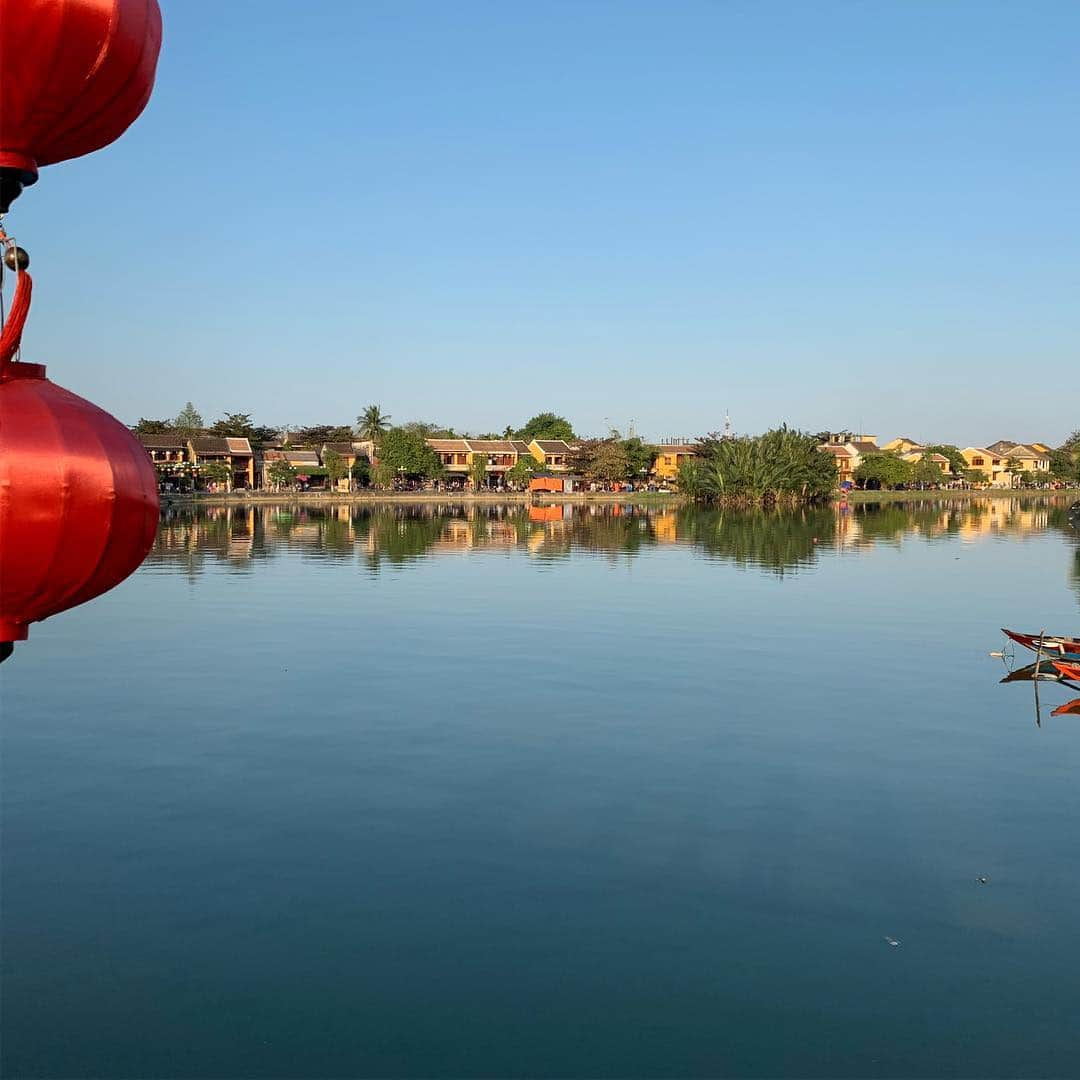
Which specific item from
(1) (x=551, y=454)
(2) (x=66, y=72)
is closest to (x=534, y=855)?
(2) (x=66, y=72)

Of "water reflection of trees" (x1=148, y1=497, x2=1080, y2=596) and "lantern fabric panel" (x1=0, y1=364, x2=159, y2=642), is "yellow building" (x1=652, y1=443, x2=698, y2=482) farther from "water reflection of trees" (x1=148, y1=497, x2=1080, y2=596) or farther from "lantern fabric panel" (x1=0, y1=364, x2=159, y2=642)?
"lantern fabric panel" (x1=0, y1=364, x2=159, y2=642)

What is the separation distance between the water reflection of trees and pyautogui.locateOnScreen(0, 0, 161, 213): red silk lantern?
23917 millimetres

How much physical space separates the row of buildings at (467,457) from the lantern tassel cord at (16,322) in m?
56.8

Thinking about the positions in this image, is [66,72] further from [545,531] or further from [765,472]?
[765,472]

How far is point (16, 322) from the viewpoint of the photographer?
2.72m

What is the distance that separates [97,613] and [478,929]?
15540mm

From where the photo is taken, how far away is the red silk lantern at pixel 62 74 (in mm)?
2809

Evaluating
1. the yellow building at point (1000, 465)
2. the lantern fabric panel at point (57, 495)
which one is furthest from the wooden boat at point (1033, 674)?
the yellow building at point (1000, 465)

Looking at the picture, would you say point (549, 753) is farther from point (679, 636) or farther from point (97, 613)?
point (97, 613)

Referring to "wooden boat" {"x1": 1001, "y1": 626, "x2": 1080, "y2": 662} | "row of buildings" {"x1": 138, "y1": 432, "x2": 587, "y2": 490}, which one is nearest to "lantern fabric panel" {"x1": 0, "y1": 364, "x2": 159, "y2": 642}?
"wooden boat" {"x1": 1001, "y1": 626, "x2": 1080, "y2": 662}

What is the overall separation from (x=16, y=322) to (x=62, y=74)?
2.16ft

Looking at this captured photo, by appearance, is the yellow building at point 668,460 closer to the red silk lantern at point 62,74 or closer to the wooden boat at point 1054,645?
the wooden boat at point 1054,645

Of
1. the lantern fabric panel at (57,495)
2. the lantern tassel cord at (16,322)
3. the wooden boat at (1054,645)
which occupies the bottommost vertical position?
the wooden boat at (1054,645)

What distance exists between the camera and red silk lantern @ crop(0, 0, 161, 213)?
2809 mm
